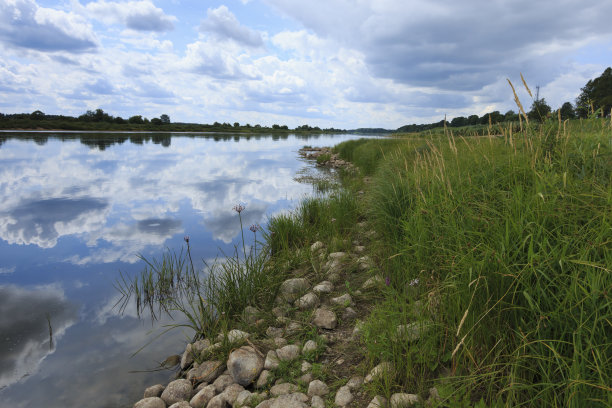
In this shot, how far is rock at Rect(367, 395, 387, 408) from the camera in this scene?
81.8 inches

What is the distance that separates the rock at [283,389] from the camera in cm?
256

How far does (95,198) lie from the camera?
1191 cm

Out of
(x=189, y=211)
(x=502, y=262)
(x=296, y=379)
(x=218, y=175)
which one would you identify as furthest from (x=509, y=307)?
(x=218, y=175)

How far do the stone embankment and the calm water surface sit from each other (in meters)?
0.58

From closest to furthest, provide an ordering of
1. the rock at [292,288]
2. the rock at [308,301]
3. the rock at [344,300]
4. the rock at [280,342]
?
1. the rock at [280,342]
2. the rock at [344,300]
3. the rock at [308,301]
4. the rock at [292,288]

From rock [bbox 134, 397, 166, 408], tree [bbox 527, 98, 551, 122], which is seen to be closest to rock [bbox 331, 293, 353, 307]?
rock [bbox 134, 397, 166, 408]

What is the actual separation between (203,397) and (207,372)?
329mm

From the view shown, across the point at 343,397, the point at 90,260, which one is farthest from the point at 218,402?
the point at 90,260

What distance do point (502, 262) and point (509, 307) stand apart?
1.05ft

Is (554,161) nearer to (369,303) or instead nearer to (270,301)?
(369,303)

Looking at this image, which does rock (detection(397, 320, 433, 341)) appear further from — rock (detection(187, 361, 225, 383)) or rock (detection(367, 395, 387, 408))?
rock (detection(187, 361, 225, 383))

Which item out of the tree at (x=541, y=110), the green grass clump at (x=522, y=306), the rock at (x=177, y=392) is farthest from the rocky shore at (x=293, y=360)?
the tree at (x=541, y=110)

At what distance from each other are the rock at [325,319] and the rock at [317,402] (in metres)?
0.93

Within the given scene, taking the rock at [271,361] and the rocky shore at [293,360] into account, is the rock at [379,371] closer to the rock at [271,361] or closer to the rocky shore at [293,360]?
the rocky shore at [293,360]
